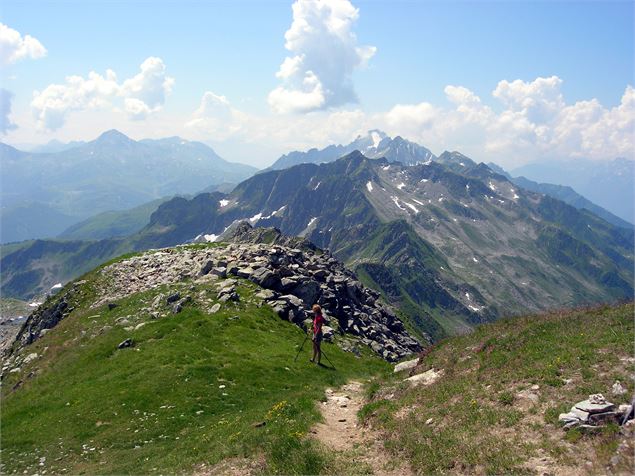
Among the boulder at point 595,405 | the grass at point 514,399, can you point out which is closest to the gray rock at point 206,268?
the grass at point 514,399

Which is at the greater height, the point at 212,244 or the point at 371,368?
the point at 212,244

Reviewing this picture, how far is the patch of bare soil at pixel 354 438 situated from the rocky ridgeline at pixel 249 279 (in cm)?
2276

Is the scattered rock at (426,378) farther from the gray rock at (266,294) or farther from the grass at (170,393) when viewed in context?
the gray rock at (266,294)

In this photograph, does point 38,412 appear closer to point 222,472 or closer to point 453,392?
point 222,472

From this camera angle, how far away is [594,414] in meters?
15.4

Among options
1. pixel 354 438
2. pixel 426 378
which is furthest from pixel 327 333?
pixel 354 438

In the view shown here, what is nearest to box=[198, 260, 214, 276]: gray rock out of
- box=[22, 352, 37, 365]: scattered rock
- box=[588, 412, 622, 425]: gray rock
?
box=[22, 352, 37, 365]: scattered rock

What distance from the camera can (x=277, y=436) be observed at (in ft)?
63.3

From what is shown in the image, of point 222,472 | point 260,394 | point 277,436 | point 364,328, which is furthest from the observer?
point 364,328

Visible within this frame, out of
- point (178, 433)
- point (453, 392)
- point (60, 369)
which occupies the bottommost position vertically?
point (60, 369)

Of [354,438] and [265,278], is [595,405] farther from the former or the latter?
[265,278]

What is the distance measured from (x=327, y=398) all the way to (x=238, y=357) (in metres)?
11.7

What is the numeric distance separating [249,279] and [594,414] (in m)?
42.7

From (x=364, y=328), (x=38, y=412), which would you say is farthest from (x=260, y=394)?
(x=364, y=328)
